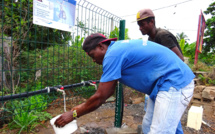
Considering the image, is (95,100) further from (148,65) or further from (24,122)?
(24,122)

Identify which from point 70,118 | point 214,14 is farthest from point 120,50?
point 214,14

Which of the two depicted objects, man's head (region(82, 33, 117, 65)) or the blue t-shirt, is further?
man's head (region(82, 33, 117, 65))

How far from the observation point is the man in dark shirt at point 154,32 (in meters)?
2.11

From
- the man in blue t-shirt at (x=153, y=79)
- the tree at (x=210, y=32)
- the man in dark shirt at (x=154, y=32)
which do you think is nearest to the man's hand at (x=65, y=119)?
the man in blue t-shirt at (x=153, y=79)

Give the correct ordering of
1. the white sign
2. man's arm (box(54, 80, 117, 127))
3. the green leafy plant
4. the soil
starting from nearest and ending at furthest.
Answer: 1. man's arm (box(54, 80, 117, 127))
2. the white sign
3. the green leafy plant
4. the soil

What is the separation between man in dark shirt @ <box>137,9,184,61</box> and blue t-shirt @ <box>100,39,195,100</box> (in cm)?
73

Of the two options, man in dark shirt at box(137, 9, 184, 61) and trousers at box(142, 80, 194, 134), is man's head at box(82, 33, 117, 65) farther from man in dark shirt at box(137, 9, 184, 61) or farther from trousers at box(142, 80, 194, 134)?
man in dark shirt at box(137, 9, 184, 61)

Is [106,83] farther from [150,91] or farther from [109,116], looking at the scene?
[109,116]

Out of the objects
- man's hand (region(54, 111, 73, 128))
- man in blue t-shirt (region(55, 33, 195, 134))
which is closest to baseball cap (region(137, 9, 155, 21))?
man in blue t-shirt (region(55, 33, 195, 134))

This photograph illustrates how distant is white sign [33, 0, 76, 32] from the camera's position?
6.79 ft

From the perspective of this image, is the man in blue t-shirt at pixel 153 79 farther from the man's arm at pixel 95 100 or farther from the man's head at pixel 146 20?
the man's head at pixel 146 20

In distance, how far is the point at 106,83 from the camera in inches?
51.4

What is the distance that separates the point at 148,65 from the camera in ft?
4.58

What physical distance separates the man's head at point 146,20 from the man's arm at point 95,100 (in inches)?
49.5
